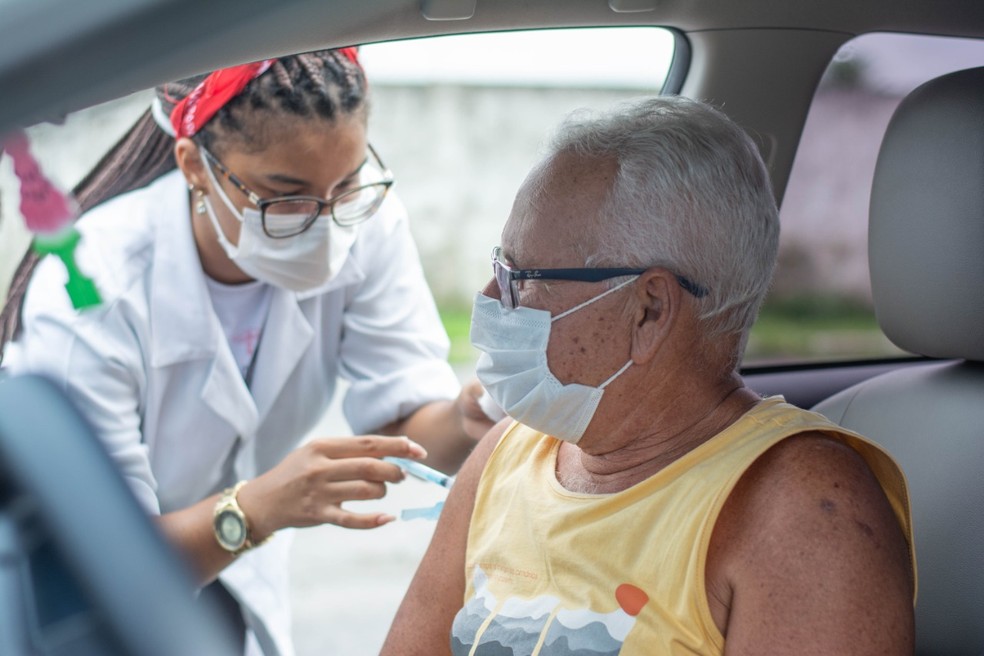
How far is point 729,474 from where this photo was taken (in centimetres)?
163

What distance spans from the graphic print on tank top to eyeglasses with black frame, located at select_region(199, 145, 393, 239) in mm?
887

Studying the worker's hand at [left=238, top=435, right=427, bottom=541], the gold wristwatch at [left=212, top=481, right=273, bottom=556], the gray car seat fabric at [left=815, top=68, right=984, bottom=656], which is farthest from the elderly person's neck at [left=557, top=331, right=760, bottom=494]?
the gold wristwatch at [left=212, top=481, right=273, bottom=556]

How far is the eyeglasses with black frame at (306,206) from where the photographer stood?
7.78ft

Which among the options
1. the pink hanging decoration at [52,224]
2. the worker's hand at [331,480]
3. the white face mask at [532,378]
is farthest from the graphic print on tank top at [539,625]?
the pink hanging decoration at [52,224]

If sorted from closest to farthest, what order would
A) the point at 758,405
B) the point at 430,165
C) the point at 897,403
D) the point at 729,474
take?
the point at 729,474
the point at 758,405
the point at 897,403
the point at 430,165

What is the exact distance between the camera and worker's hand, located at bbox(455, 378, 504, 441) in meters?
2.46

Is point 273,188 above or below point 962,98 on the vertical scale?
below

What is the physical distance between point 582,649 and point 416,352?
127 cm

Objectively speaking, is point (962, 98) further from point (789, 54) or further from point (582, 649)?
point (582, 649)

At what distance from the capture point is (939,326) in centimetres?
204

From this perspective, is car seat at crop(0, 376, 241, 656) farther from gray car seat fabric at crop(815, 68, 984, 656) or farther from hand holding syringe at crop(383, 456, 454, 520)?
gray car seat fabric at crop(815, 68, 984, 656)

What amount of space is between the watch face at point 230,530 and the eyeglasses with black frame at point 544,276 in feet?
2.69

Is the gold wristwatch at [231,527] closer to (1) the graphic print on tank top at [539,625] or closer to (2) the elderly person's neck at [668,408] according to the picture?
(1) the graphic print on tank top at [539,625]

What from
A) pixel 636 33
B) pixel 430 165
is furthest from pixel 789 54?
pixel 430 165
